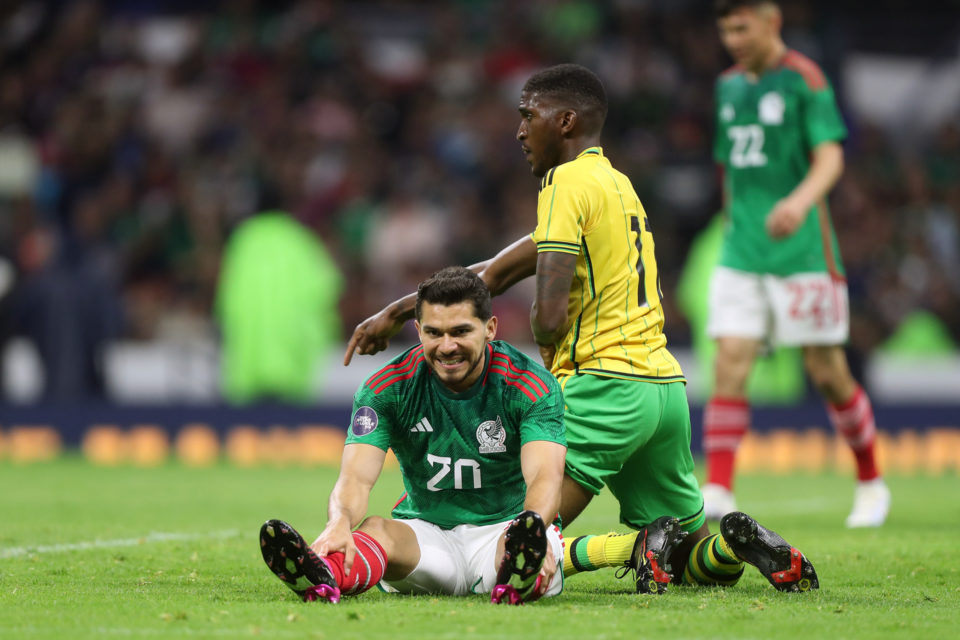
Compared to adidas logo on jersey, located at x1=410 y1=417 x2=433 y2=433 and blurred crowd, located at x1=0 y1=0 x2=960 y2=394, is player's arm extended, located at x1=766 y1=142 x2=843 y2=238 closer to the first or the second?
adidas logo on jersey, located at x1=410 y1=417 x2=433 y2=433

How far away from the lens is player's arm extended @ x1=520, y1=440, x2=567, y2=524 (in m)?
4.58

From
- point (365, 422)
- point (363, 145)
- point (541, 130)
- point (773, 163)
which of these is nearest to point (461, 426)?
point (365, 422)

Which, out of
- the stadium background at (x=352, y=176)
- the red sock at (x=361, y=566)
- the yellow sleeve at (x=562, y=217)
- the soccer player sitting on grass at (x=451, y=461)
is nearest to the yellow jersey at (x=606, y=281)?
the yellow sleeve at (x=562, y=217)

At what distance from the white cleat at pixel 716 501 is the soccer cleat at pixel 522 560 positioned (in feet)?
9.15

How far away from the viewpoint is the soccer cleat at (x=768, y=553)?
15.7ft

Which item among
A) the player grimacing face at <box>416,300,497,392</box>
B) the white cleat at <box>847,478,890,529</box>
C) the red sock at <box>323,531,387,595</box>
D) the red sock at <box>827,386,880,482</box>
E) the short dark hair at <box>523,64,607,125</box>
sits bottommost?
the white cleat at <box>847,478,890,529</box>

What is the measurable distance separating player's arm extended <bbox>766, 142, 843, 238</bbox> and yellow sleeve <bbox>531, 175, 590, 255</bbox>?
1.67 m

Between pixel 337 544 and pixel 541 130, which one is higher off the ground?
pixel 541 130

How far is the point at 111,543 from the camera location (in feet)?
21.2

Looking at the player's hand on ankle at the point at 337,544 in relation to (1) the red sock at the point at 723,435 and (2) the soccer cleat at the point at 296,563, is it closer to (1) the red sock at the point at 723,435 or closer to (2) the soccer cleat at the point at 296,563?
(2) the soccer cleat at the point at 296,563

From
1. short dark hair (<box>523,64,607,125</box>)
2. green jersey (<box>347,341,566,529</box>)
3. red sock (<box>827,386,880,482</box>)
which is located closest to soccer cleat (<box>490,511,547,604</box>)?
green jersey (<box>347,341,566,529</box>)

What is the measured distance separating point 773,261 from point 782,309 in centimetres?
25

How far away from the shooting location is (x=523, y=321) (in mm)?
14203

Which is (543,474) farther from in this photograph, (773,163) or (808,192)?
(773,163)
